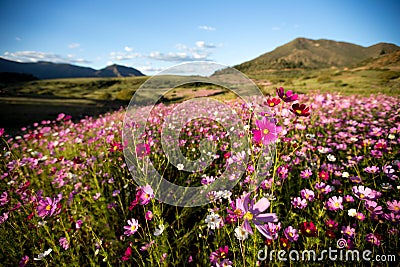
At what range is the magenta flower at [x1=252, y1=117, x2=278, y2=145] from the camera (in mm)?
986

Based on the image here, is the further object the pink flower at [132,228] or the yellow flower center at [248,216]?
the pink flower at [132,228]

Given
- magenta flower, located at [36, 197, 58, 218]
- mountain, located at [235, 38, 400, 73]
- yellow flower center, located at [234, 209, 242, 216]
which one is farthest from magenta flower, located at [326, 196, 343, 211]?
mountain, located at [235, 38, 400, 73]

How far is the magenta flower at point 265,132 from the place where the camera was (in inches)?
38.8

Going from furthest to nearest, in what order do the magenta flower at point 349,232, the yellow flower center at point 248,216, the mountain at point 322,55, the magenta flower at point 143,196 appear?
the mountain at point 322,55, the magenta flower at point 349,232, the magenta flower at point 143,196, the yellow flower center at point 248,216

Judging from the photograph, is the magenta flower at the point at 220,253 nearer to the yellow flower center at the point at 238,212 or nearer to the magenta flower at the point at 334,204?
the yellow flower center at the point at 238,212

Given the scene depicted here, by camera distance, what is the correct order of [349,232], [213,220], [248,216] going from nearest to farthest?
[248,216], [213,220], [349,232]

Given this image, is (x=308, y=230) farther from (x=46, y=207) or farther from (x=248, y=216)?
(x=46, y=207)

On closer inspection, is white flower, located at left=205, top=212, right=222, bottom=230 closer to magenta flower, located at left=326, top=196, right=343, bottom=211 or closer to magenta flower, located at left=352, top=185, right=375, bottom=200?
magenta flower, located at left=326, top=196, right=343, bottom=211

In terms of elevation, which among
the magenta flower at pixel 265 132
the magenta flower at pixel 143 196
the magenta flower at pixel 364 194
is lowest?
the magenta flower at pixel 364 194

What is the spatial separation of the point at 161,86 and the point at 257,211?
1.59 metres

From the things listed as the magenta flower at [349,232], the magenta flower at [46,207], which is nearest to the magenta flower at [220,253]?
the magenta flower at [349,232]

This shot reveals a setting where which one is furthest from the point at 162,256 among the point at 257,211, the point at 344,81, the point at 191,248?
the point at 344,81

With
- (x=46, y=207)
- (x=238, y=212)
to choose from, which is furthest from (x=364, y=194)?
(x=46, y=207)

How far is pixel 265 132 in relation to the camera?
1.02 metres
